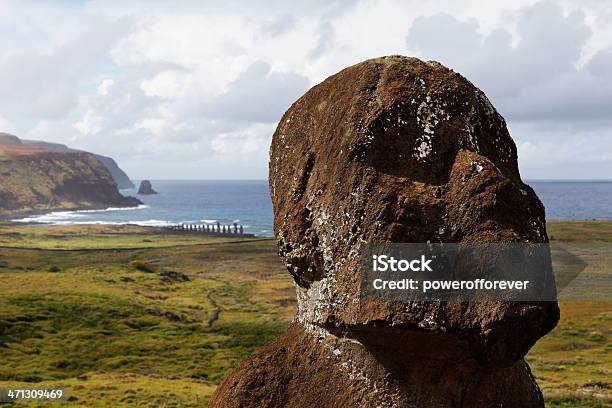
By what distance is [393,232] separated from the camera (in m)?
5.73

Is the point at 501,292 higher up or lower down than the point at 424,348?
higher up

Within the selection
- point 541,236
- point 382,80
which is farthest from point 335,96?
point 541,236

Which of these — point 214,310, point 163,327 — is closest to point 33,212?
point 214,310

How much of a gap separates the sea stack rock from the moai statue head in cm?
1

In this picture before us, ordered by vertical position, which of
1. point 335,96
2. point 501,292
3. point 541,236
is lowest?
point 501,292

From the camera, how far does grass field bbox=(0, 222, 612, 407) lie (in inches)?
890

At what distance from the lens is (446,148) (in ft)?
20.2

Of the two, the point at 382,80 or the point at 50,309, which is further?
the point at 50,309

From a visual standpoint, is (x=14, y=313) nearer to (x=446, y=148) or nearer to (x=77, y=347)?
(x=77, y=347)

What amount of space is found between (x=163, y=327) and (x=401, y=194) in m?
32.8

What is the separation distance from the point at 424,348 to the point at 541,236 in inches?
58.6

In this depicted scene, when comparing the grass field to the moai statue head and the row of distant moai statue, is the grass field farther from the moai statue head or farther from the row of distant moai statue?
the row of distant moai statue

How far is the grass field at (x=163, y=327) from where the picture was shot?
22.6 metres

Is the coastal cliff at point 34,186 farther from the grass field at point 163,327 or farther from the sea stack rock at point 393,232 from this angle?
the sea stack rock at point 393,232
